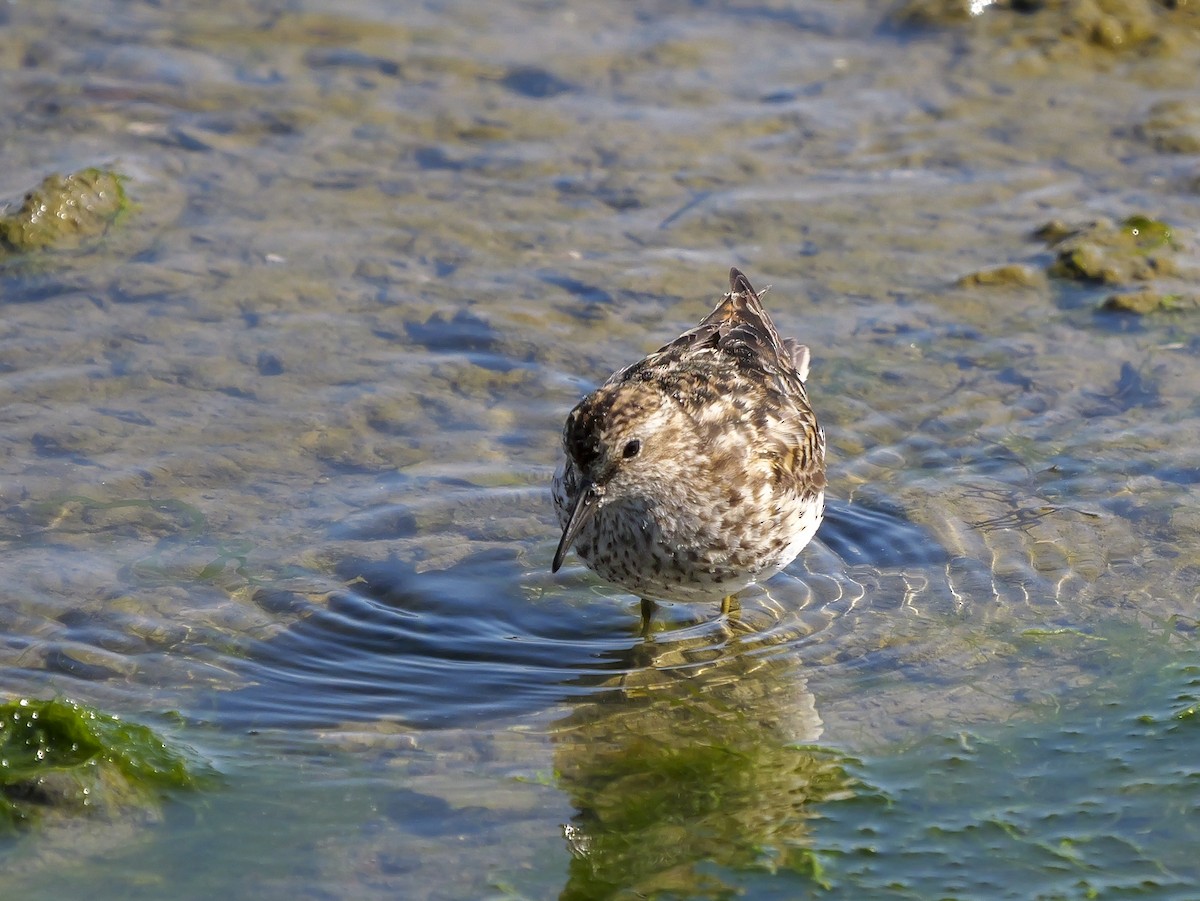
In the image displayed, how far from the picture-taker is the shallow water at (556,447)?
232 inches

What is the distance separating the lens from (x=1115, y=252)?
33.5 feet

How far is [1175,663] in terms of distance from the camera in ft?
22.3

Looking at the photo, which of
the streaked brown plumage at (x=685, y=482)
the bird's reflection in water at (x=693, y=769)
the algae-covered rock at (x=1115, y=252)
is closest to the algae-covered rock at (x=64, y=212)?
the streaked brown plumage at (x=685, y=482)

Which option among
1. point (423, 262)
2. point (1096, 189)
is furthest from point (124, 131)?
point (1096, 189)

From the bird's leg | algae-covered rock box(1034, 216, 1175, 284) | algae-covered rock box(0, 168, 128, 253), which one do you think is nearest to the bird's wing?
the bird's leg

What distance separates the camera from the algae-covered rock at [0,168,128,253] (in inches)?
392

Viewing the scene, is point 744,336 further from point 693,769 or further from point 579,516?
point 693,769

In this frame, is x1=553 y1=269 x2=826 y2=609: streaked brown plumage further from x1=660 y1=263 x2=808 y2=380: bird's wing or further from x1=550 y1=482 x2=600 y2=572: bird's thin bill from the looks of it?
x1=660 y1=263 x2=808 y2=380: bird's wing

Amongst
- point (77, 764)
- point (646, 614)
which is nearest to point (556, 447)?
point (646, 614)

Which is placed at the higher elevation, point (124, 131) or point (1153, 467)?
point (124, 131)

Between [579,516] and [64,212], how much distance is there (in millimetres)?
5242

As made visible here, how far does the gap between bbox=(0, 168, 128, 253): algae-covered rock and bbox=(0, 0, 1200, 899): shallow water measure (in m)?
0.17

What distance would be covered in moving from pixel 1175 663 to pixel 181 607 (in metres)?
4.50

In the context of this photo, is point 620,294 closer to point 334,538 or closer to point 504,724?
point 334,538
